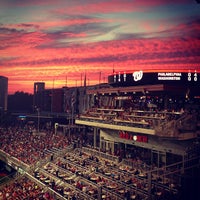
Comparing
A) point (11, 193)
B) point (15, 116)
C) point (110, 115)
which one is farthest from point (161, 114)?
point (15, 116)

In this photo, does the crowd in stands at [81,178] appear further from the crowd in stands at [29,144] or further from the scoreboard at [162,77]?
the scoreboard at [162,77]

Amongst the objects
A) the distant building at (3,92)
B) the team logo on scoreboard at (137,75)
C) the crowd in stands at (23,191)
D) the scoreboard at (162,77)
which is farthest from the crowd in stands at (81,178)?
the distant building at (3,92)

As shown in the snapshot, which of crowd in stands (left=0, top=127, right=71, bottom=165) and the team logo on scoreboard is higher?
the team logo on scoreboard

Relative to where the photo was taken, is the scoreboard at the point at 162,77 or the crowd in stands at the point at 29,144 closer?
the scoreboard at the point at 162,77

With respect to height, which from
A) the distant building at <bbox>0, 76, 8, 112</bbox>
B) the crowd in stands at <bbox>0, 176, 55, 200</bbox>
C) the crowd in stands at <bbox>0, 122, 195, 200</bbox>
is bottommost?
the crowd in stands at <bbox>0, 176, 55, 200</bbox>

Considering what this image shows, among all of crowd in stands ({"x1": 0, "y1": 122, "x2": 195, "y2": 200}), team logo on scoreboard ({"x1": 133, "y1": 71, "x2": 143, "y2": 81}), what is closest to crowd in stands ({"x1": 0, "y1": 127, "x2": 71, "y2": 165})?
crowd in stands ({"x1": 0, "y1": 122, "x2": 195, "y2": 200})

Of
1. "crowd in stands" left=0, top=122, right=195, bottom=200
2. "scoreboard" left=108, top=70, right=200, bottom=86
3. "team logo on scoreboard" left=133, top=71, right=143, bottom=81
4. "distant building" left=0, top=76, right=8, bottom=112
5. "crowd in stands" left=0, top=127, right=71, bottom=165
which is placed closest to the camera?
"crowd in stands" left=0, top=122, right=195, bottom=200

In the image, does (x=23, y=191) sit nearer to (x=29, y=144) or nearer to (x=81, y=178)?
(x=81, y=178)

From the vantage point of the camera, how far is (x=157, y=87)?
22.4m

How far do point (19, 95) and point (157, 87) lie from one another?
68090 mm

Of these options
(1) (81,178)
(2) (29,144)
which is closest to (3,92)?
(2) (29,144)

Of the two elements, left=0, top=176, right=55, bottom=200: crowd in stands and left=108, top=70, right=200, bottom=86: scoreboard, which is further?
left=108, top=70, right=200, bottom=86: scoreboard

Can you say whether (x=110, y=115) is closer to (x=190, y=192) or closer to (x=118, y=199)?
(x=118, y=199)

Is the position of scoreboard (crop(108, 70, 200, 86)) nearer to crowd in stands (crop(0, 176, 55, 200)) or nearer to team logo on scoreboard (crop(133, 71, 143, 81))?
team logo on scoreboard (crop(133, 71, 143, 81))
